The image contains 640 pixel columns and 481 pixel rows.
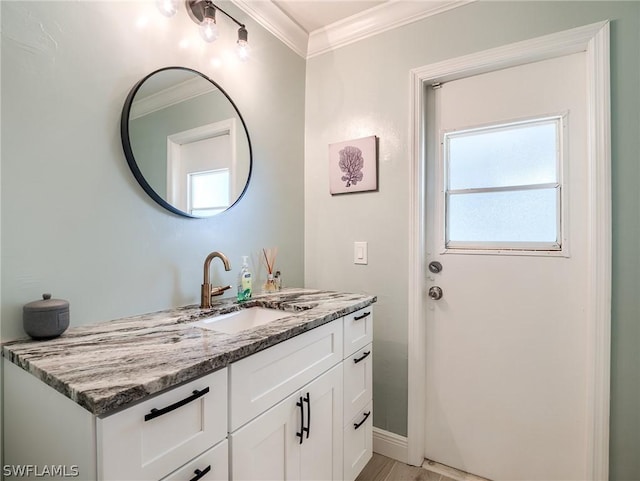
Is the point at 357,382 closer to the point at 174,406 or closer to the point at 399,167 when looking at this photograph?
the point at 174,406

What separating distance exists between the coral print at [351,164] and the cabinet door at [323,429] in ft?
3.57

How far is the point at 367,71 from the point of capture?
6.29ft

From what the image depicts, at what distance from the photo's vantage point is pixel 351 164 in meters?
1.94

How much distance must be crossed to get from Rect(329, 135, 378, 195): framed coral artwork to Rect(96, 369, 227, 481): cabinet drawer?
137 centimetres

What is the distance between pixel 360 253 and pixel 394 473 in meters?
1.19

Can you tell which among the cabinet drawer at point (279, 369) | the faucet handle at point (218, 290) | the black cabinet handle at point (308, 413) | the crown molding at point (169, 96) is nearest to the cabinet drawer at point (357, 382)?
the cabinet drawer at point (279, 369)

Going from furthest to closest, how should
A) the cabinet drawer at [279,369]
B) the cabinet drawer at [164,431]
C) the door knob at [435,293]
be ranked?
the door knob at [435,293]
the cabinet drawer at [279,369]
the cabinet drawer at [164,431]

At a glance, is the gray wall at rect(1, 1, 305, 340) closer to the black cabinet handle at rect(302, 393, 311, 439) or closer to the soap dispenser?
the soap dispenser

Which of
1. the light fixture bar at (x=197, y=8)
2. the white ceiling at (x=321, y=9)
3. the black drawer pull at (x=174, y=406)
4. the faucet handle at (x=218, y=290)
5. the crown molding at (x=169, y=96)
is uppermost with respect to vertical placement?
the white ceiling at (x=321, y=9)

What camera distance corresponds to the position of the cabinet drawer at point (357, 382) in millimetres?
1393

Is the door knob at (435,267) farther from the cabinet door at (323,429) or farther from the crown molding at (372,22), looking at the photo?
the crown molding at (372,22)

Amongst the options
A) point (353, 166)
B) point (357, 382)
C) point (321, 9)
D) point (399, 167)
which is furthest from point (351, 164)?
point (357, 382)

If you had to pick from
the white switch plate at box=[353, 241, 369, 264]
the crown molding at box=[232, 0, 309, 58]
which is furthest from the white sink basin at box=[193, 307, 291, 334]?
the crown molding at box=[232, 0, 309, 58]

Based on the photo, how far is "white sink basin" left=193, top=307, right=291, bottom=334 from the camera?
130 centimetres
